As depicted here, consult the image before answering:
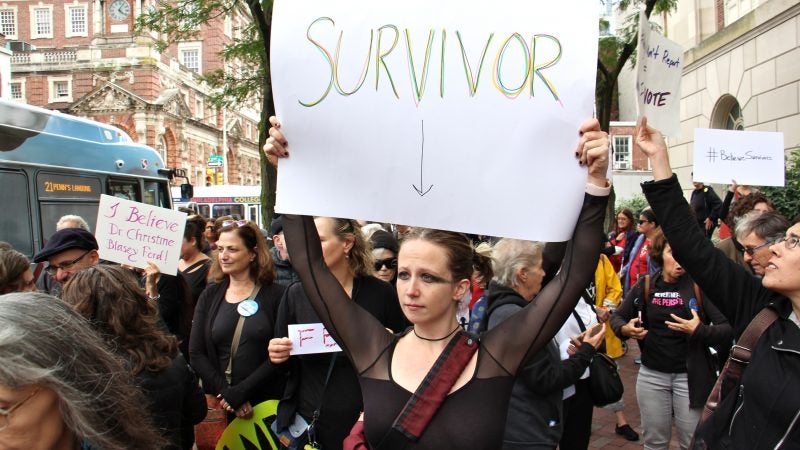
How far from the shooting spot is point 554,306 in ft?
6.61

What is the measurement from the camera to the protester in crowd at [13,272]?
3.33 metres

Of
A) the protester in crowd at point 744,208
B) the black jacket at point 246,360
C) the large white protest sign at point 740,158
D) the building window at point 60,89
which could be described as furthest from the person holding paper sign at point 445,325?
the building window at point 60,89


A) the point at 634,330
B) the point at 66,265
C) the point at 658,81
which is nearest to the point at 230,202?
the point at 66,265

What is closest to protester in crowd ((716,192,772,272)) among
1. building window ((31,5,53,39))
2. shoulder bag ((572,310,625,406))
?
shoulder bag ((572,310,625,406))

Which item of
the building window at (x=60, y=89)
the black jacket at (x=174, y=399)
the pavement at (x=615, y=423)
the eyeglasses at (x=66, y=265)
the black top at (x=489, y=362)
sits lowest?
the pavement at (x=615, y=423)

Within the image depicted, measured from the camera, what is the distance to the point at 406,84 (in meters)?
2.08

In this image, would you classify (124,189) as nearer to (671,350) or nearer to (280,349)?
(280,349)

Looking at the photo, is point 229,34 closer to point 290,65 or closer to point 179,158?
point 179,158

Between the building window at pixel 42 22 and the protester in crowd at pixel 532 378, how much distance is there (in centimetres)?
6275

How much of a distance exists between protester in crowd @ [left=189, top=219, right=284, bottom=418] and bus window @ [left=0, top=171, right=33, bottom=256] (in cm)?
536

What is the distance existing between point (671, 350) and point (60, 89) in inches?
2208

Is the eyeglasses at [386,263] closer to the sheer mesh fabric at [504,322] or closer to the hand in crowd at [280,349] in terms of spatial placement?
the hand in crowd at [280,349]

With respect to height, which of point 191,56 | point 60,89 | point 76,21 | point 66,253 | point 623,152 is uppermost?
point 76,21

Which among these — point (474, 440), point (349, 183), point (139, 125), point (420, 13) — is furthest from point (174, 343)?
point (139, 125)
